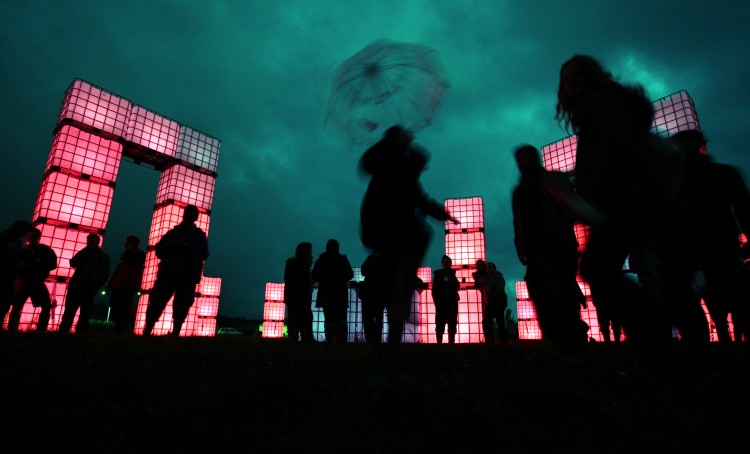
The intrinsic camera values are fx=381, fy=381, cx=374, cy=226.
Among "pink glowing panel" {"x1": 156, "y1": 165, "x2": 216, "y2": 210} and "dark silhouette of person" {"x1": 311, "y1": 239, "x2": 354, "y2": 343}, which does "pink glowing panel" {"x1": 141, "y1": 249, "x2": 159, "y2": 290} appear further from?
"dark silhouette of person" {"x1": 311, "y1": 239, "x2": 354, "y2": 343}

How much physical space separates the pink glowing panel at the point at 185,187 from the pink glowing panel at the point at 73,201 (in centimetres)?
367

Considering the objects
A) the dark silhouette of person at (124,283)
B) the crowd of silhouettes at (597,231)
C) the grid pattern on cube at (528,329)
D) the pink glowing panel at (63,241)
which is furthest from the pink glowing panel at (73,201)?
the grid pattern on cube at (528,329)

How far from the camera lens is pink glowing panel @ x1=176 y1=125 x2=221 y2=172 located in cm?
2338

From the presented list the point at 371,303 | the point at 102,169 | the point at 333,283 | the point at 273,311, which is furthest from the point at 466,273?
the point at 273,311

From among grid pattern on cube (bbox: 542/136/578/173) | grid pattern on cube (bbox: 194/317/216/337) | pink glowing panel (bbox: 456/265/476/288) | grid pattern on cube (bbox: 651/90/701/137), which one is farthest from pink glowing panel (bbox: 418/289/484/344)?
grid pattern on cube (bbox: 194/317/216/337)

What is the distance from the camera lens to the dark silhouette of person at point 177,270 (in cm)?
568

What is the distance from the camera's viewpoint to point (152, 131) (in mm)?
22266

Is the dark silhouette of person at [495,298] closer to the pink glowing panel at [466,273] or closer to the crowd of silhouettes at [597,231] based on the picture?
the crowd of silhouettes at [597,231]

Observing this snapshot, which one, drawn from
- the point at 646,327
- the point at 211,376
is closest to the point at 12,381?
the point at 211,376

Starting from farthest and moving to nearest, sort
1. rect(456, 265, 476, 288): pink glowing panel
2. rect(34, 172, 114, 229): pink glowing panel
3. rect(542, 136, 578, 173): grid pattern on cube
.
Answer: rect(542, 136, 578, 173): grid pattern on cube, rect(456, 265, 476, 288): pink glowing panel, rect(34, 172, 114, 229): pink glowing panel

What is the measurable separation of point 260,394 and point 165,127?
25.6 metres

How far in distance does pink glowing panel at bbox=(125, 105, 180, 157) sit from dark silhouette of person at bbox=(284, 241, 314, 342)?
18629mm

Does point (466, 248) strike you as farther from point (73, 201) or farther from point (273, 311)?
point (273, 311)

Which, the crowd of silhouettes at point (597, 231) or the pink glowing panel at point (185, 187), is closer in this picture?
the crowd of silhouettes at point (597, 231)
